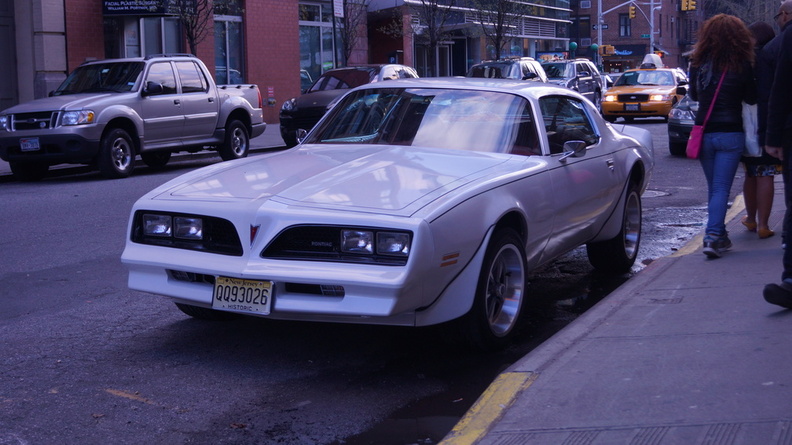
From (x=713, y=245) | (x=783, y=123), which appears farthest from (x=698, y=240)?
(x=783, y=123)

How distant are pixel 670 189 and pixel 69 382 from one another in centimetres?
976

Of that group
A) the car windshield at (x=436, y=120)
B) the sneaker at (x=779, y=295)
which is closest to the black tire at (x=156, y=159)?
the car windshield at (x=436, y=120)

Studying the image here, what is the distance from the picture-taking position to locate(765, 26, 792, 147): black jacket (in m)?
5.23

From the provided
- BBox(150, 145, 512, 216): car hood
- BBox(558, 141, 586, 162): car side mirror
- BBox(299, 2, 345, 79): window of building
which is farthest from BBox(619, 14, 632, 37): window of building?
BBox(150, 145, 512, 216): car hood

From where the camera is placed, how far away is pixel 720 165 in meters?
7.13

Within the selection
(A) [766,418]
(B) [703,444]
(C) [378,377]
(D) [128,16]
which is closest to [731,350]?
(A) [766,418]

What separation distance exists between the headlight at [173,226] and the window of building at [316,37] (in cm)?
2617

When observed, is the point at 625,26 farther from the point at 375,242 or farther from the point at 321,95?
the point at 375,242

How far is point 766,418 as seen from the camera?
3.66 metres

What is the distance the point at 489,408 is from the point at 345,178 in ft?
5.32

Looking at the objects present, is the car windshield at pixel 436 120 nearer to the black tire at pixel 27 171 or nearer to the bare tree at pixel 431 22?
the black tire at pixel 27 171

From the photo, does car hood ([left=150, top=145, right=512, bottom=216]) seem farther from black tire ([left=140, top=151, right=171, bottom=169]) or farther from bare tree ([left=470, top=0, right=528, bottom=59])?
bare tree ([left=470, top=0, right=528, bottom=59])

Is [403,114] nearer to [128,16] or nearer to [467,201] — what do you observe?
[467,201]

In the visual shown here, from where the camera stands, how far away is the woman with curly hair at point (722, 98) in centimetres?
701
